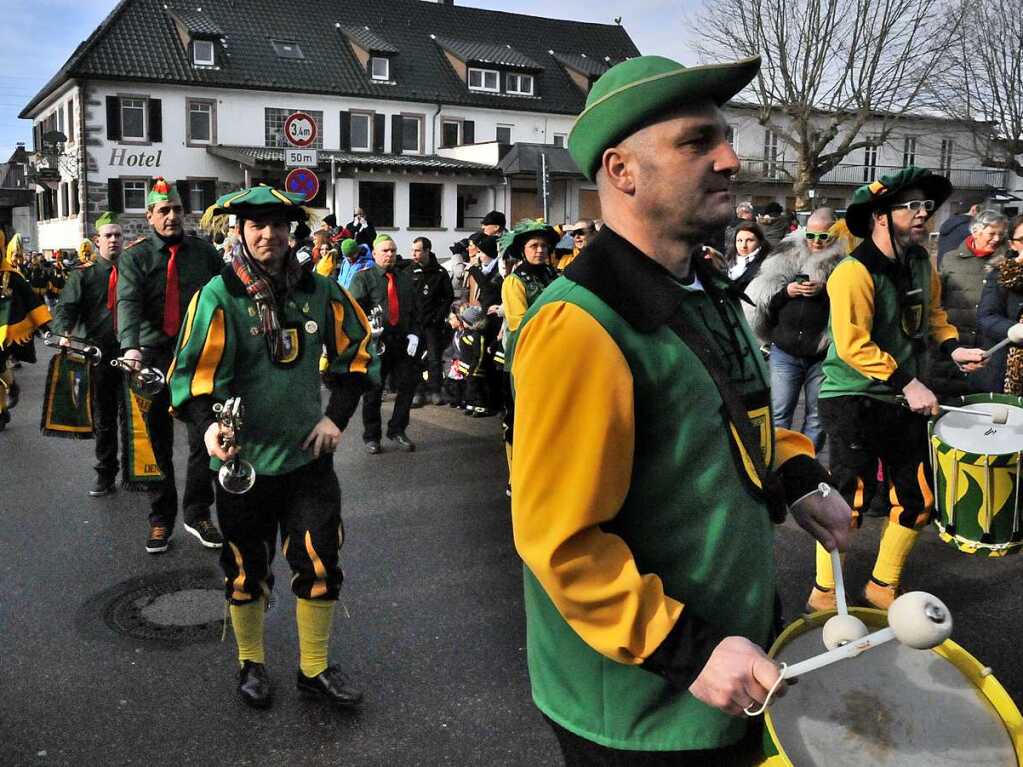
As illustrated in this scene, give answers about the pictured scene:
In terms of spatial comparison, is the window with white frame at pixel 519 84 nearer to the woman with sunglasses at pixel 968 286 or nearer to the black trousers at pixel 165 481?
the woman with sunglasses at pixel 968 286

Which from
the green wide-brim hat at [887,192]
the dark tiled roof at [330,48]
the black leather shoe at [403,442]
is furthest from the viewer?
the dark tiled roof at [330,48]

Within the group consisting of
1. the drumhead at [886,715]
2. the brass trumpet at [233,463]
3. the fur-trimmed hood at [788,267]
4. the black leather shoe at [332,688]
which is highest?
the fur-trimmed hood at [788,267]

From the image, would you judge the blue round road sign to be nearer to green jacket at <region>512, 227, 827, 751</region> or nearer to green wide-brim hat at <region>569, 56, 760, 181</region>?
green wide-brim hat at <region>569, 56, 760, 181</region>

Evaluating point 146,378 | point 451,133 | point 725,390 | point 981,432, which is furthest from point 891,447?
point 451,133

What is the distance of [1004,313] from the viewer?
6.29m

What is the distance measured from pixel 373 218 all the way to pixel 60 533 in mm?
35143

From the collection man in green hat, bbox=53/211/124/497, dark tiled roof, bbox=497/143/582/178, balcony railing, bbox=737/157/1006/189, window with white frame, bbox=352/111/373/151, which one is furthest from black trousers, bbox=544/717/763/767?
balcony railing, bbox=737/157/1006/189

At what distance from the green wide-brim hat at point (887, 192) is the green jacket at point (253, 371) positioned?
243 centimetres

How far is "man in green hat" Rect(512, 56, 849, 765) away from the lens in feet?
5.00

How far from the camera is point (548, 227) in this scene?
7.02 m

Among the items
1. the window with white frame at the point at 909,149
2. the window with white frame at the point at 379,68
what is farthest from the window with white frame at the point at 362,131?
the window with white frame at the point at 909,149

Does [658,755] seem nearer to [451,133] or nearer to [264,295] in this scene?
[264,295]

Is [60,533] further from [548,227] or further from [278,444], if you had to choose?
[548,227]

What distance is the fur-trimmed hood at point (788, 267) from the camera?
6.78 metres
